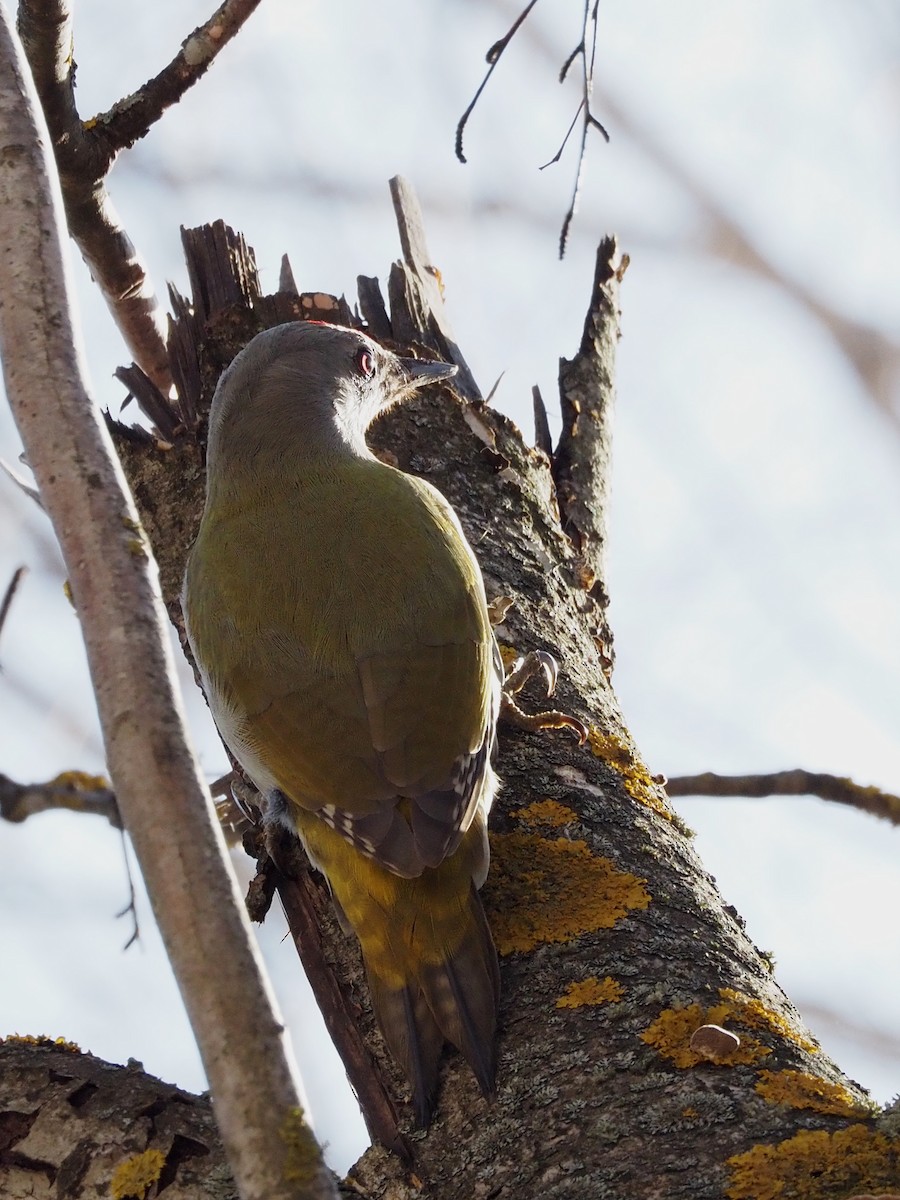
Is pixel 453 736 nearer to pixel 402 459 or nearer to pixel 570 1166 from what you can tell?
pixel 570 1166

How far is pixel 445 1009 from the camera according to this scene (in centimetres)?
250

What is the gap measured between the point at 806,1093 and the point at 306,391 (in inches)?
104

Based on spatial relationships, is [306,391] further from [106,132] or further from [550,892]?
[550,892]

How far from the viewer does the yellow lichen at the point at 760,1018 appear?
7.76ft

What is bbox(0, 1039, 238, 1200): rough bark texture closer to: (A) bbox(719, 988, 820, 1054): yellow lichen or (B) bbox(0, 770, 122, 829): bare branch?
(B) bbox(0, 770, 122, 829): bare branch

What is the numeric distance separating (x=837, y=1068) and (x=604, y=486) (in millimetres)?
2376

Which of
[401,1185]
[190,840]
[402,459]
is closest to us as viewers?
[190,840]

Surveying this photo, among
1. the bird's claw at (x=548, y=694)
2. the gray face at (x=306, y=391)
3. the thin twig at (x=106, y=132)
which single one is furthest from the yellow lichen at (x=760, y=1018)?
the thin twig at (x=106, y=132)

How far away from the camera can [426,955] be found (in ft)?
8.72

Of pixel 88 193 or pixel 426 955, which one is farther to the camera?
pixel 88 193

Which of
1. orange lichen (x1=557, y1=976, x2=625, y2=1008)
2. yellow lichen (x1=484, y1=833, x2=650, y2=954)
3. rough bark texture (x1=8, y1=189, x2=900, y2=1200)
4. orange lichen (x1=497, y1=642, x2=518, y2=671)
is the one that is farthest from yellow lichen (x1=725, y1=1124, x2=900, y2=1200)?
orange lichen (x1=497, y1=642, x2=518, y2=671)

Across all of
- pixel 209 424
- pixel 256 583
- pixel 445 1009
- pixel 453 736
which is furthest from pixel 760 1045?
pixel 209 424

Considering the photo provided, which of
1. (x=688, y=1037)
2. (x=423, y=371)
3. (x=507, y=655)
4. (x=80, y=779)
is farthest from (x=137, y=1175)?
(x=423, y=371)

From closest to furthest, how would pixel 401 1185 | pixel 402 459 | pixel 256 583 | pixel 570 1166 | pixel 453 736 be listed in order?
pixel 570 1166 → pixel 401 1185 → pixel 453 736 → pixel 256 583 → pixel 402 459
